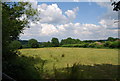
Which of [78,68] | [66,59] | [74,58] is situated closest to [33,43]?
[74,58]

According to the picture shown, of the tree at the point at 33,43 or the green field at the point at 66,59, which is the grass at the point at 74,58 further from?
the tree at the point at 33,43

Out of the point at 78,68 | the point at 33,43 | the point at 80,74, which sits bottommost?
the point at 80,74

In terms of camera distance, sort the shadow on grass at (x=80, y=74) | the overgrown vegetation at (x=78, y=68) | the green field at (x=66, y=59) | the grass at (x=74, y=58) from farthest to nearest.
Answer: the grass at (x=74, y=58) < the green field at (x=66, y=59) < the overgrown vegetation at (x=78, y=68) < the shadow on grass at (x=80, y=74)

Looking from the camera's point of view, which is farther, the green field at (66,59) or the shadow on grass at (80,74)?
the green field at (66,59)

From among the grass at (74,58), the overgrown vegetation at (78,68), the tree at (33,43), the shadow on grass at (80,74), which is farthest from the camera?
the tree at (33,43)

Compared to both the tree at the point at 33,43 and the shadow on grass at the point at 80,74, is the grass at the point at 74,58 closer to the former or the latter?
the shadow on grass at the point at 80,74

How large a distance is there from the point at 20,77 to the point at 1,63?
991 mm

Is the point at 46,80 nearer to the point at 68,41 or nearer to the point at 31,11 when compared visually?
the point at 31,11

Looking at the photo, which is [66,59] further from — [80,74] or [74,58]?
[80,74]

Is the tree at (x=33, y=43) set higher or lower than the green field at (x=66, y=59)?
higher

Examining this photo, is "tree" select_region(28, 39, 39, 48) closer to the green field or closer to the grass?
the grass

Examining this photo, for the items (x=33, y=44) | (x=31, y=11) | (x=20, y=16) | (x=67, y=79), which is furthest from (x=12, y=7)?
(x=33, y=44)

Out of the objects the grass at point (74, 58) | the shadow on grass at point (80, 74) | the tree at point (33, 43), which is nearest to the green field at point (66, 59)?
the grass at point (74, 58)

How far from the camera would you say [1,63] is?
505 cm
